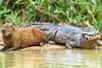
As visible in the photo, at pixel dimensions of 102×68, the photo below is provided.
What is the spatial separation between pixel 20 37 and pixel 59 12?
2.53 meters

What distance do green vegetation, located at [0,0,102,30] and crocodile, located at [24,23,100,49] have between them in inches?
47.6

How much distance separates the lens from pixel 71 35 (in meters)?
9.62

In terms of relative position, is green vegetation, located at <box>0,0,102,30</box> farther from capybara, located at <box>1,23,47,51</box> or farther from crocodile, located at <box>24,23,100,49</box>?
capybara, located at <box>1,23,47,51</box>

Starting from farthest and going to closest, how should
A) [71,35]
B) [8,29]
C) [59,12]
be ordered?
[59,12] < [71,35] < [8,29]

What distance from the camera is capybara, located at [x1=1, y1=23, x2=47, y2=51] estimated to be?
8742 mm

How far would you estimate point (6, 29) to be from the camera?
8633mm

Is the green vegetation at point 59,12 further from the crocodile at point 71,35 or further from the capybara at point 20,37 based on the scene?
the capybara at point 20,37

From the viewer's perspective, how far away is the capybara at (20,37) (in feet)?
28.7

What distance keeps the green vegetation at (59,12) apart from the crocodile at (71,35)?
121cm

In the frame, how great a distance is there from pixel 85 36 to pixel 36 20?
261 cm

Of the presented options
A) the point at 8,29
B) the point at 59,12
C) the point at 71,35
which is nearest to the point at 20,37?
the point at 8,29

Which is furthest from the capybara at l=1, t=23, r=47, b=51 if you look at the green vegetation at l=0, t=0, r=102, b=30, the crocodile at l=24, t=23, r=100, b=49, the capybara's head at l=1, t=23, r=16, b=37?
the green vegetation at l=0, t=0, r=102, b=30

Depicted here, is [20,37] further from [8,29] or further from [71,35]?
[71,35]

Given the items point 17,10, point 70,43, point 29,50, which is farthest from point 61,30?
point 17,10
